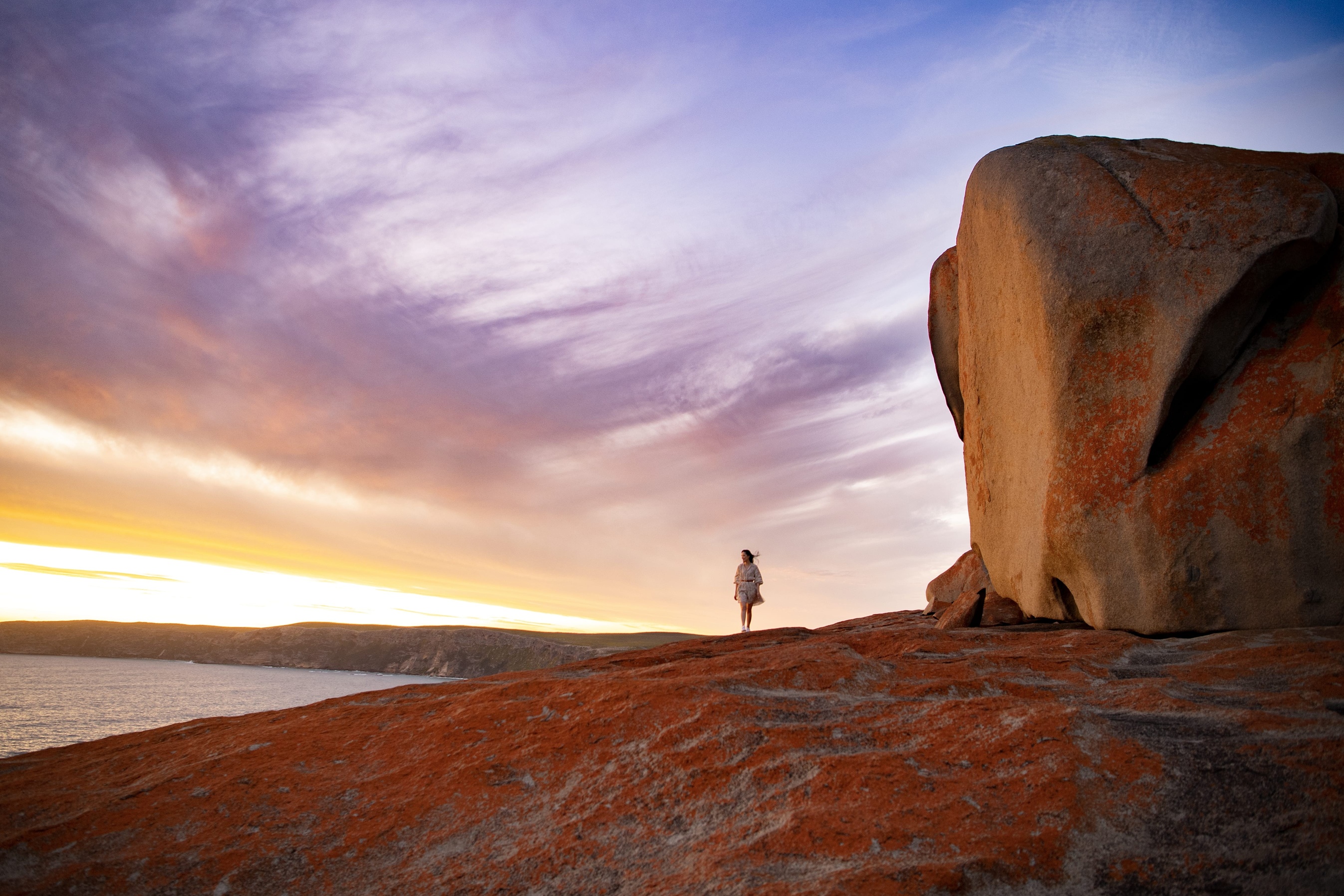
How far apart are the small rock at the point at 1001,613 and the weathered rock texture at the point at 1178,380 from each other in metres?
1.05

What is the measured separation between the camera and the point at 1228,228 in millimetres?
6539

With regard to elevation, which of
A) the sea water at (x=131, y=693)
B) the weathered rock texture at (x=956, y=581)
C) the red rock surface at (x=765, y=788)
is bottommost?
the sea water at (x=131, y=693)

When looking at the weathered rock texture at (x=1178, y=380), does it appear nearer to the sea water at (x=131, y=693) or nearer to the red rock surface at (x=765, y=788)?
the red rock surface at (x=765, y=788)

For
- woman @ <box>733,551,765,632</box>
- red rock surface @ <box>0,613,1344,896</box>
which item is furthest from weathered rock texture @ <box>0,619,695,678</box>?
red rock surface @ <box>0,613,1344,896</box>

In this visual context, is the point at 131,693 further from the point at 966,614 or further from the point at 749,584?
the point at 966,614

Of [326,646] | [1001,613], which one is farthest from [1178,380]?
[326,646]

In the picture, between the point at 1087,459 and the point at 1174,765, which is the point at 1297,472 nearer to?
the point at 1087,459

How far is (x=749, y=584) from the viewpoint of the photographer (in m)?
17.1

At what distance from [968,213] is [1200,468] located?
515 cm

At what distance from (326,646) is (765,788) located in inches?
3924

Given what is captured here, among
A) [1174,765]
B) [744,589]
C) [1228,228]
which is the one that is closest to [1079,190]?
[1228,228]

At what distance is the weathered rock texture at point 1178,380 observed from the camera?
599cm

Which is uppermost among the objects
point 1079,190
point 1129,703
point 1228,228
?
point 1079,190

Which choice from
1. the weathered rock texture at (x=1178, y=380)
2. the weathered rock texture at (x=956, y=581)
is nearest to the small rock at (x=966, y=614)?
the weathered rock texture at (x=1178, y=380)
